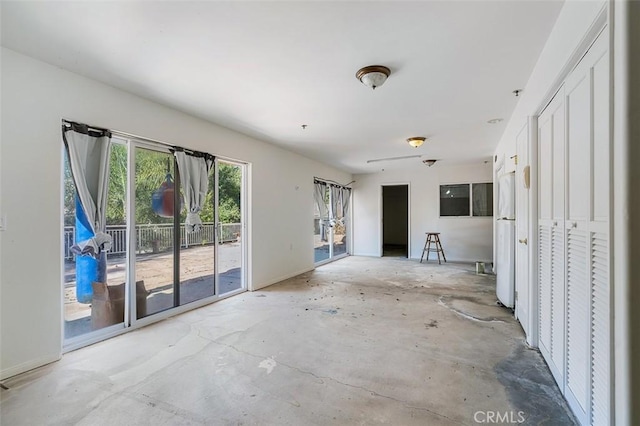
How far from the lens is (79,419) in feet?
5.61

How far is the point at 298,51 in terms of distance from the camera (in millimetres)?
2174

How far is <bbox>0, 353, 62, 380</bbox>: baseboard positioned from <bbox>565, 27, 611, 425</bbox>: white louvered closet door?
3.69m

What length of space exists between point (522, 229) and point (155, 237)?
410cm

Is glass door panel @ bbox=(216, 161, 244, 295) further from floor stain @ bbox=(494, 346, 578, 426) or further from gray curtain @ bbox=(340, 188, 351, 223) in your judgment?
gray curtain @ bbox=(340, 188, 351, 223)

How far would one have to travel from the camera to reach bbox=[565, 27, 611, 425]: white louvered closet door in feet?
4.14

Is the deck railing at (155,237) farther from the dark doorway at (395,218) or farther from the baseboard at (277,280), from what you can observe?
the dark doorway at (395,218)

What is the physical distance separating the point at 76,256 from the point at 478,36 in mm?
3895

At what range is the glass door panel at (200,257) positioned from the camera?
3.64m

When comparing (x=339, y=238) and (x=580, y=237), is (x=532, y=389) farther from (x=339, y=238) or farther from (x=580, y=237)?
(x=339, y=238)

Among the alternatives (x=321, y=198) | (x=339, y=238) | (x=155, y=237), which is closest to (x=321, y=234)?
(x=321, y=198)

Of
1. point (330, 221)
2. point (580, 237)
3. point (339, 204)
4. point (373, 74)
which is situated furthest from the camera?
point (339, 204)

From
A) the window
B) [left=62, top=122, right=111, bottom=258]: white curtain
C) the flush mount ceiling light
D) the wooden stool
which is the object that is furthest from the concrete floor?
the window

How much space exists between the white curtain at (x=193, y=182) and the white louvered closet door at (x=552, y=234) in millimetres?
3695

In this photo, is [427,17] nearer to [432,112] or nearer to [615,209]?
[615,209]
